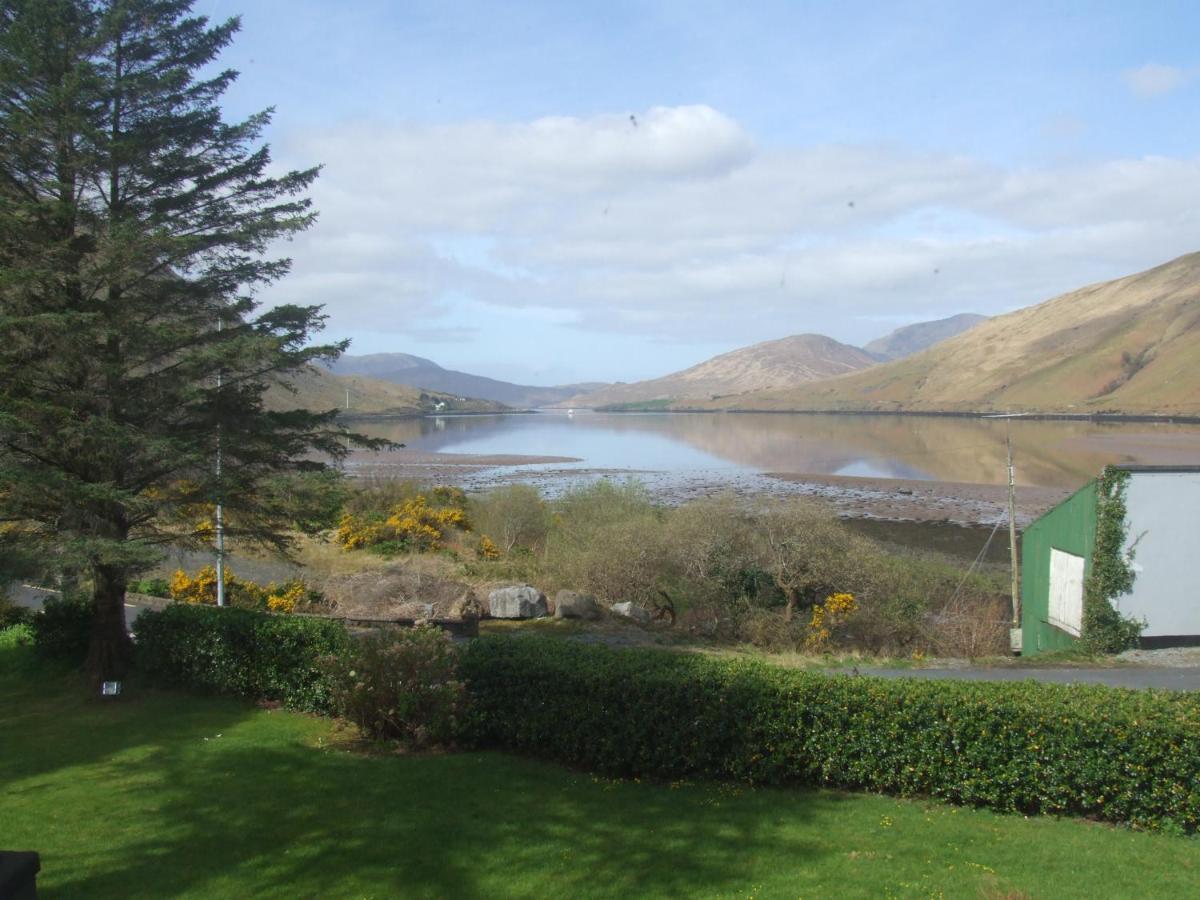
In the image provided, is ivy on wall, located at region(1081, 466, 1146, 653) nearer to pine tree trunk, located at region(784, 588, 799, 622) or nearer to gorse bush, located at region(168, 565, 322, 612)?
pine tree trunk, located at region(784, 588, 799, 622)

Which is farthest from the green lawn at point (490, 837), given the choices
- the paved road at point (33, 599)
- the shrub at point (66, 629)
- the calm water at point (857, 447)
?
the calm water at point (857, 447)

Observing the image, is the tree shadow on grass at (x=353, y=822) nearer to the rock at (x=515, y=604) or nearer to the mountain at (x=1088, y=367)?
the rock at (x=515, y=604)

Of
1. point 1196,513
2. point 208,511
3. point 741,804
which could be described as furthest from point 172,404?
point 1196,513

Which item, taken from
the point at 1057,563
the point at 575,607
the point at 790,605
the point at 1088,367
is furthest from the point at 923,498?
the point at 1088,367

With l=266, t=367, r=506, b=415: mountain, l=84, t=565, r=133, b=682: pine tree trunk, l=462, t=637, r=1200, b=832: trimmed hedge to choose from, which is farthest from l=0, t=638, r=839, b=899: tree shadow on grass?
l=266, t=367, r=506, b=415: mountain

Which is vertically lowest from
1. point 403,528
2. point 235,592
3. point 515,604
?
point 515,604

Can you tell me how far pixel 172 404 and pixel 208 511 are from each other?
3591mm

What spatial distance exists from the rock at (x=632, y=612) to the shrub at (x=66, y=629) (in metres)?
12.2

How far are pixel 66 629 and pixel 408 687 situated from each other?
7737 mm

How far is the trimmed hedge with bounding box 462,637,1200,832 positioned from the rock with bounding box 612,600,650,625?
41.5 feet

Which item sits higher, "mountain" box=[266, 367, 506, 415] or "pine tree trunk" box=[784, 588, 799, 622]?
"mountain" box=[266, 367, 506, 415]

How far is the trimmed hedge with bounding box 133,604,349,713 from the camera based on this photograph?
37.2 feet

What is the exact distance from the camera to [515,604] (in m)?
21.1

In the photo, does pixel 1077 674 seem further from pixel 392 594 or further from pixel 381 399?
pixel 381 399
